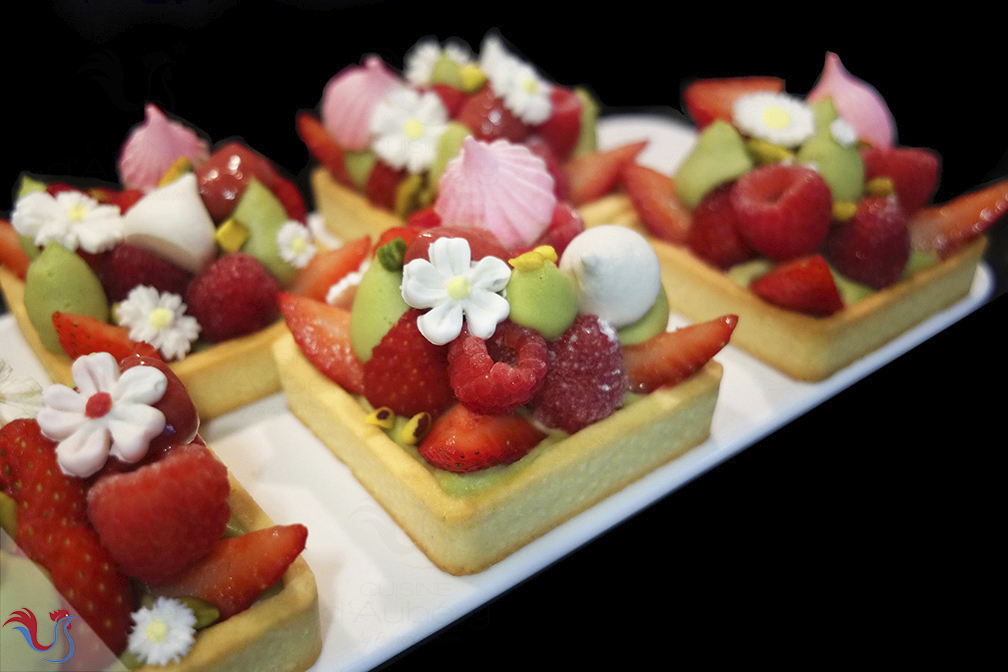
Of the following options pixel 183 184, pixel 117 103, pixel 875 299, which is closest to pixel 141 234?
pixel 183 184

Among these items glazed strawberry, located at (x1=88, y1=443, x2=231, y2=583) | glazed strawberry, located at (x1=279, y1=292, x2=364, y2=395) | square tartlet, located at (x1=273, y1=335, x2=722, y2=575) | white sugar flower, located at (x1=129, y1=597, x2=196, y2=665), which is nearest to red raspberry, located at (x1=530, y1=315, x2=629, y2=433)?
square tartlet, located at (x1=273, y1=335, x2=722, y2=575)

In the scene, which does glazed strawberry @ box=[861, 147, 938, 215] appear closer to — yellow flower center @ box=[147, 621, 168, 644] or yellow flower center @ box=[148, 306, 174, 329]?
yellow flower center @ box=[148, 306, 174, 329]

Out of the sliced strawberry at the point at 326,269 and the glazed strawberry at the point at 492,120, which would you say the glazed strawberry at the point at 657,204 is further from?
the sliced strawberry at the point at 326,269

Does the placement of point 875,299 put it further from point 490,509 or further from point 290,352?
point 290,352

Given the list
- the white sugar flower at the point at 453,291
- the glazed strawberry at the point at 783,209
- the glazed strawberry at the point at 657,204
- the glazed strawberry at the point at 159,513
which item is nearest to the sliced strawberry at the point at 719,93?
the glazed strawberry at the point at 657,204

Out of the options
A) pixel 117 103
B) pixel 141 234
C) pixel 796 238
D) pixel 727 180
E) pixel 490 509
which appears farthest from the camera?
pixel 117 103

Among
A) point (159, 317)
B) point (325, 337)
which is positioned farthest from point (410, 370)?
point (159, 317)
